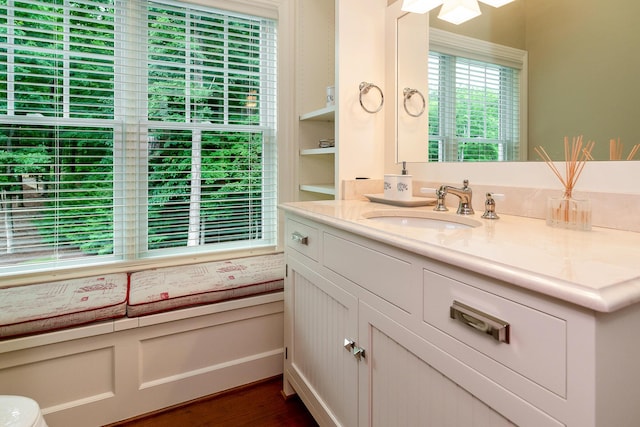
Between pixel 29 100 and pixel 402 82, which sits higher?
pixel 402 82

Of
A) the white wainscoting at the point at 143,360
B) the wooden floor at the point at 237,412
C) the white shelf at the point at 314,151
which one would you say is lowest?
the wooden floor at the point at 237,412

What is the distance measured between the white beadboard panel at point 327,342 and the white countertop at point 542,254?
289 mm

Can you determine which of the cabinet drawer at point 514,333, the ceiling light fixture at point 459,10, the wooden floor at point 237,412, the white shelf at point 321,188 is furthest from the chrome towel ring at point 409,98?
the wooden floor at point 237,412

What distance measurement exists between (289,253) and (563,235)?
3.36 ft

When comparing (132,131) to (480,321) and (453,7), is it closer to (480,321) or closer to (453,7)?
(453,7)

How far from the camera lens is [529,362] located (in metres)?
0.60

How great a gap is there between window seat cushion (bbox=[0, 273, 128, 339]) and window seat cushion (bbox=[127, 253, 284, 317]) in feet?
0.24

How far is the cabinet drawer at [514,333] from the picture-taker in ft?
1.83

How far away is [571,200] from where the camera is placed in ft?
3.26

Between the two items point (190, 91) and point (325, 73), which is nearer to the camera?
point (190, 91)

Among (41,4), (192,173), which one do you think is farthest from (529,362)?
(41,4)

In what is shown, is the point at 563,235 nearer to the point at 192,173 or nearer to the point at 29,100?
the point at 192,173

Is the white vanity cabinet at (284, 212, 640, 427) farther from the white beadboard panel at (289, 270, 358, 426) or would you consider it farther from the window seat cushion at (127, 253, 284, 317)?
the window seat cushion at (127, 253, 284, 317)

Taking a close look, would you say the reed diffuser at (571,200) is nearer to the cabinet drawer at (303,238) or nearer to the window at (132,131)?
the cabinet drawer at (303,238)
